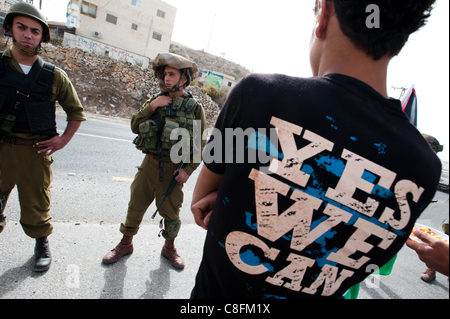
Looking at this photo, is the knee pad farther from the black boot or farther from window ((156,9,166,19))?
window ((156,9,166,19))

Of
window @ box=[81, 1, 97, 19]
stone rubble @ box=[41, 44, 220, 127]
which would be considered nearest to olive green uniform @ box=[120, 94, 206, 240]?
stone rubble @ box=[41, 44, 220, 127]

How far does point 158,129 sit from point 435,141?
3.71 m

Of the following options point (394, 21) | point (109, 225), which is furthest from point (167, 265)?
point (394, 21)

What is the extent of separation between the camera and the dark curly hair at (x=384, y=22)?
0.69 meters

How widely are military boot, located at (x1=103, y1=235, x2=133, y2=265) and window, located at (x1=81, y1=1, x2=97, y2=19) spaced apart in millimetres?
32564

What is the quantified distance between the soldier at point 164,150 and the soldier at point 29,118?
682 millimetres

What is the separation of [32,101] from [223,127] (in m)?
2.01

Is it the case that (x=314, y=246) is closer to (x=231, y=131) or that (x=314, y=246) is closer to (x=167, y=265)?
(x=231, y=131)

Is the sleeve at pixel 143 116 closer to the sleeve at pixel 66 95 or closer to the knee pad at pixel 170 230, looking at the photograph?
the sleeve at pixel 66 95

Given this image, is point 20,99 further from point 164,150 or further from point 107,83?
point 107,83

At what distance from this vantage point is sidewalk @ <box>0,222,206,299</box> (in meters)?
1.91

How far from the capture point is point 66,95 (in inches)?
87.4

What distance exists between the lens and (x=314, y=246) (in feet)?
2.50

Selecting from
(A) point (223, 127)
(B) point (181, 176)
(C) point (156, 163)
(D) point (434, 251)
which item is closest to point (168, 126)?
(C) point (156, 163)
